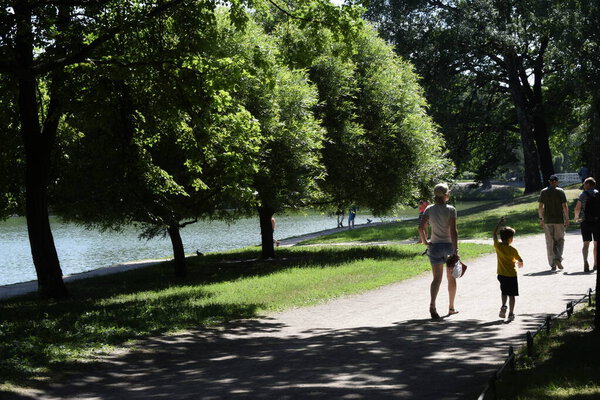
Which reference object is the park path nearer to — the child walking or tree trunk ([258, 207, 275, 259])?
the child walking

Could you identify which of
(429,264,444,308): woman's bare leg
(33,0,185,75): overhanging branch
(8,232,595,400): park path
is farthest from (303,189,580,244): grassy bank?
(33,0,185,75): overhanging branch

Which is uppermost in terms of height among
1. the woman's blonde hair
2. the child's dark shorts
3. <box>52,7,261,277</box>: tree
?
<box>52,7,261,277</box>: tree

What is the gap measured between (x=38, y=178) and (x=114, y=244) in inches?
1096

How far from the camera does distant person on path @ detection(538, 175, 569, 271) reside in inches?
612

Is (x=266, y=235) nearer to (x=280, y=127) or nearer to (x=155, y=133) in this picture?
(x=280, y=127)

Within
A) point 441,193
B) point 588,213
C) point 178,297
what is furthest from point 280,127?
point 441,193

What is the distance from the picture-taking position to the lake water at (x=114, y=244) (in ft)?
106

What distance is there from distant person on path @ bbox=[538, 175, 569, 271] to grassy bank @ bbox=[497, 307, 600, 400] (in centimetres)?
714

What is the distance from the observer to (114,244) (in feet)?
140

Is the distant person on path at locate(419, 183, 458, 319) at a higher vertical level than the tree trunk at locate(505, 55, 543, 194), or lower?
lower

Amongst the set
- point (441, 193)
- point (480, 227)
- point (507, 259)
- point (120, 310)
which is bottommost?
point (480, 227)

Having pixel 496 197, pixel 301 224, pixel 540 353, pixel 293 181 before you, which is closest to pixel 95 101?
pixel 293 181

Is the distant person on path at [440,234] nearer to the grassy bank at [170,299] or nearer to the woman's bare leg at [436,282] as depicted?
the woman's bare leg at [436,282]

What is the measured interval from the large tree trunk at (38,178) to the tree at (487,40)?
81.2 ft
